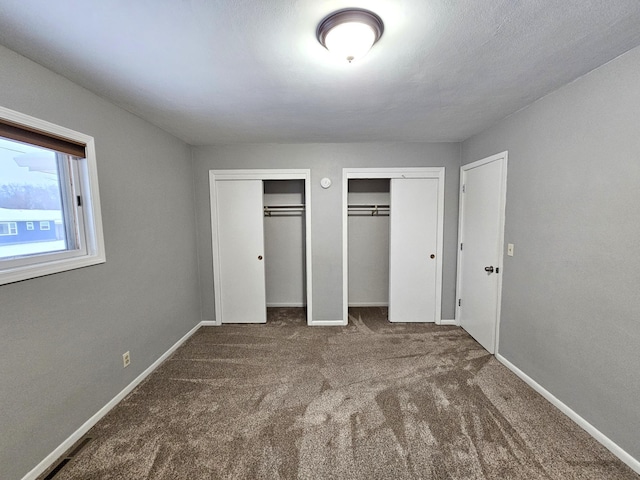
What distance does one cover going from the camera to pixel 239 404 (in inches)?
77.4

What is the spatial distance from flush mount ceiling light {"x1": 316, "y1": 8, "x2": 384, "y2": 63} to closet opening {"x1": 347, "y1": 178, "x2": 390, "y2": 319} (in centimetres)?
255

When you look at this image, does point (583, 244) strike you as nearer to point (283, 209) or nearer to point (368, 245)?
point (368, 245)

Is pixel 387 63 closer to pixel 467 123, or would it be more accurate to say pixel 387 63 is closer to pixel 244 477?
→ pixel 467 123

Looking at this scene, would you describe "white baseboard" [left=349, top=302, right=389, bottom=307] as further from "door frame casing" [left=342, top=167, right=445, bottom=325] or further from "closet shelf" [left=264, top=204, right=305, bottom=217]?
"closet shelf" [left=264, top=204, right=305, bottom=217]

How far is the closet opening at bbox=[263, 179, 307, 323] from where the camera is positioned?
3.81 metres

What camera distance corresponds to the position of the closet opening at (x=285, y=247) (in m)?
3.81

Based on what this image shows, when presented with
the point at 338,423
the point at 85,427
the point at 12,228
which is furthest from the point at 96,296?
the point at 338,423

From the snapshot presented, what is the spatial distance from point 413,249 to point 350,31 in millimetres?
2644

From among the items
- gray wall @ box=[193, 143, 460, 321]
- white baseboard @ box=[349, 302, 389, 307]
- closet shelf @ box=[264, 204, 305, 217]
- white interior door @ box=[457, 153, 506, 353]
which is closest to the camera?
white interior door @ box=[457, 153, 506, 353]

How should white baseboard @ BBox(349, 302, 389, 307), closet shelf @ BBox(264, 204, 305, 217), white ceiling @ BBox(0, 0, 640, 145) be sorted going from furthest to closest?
white baseboard @ BBox(349, 302, 389, 307), closet shelf @ BBox(264, 204, 305, 217), white ceiling @ BBox(0, 0, 640, 145)

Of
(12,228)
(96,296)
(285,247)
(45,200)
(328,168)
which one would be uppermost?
(328,168)

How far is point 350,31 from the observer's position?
1181 mm

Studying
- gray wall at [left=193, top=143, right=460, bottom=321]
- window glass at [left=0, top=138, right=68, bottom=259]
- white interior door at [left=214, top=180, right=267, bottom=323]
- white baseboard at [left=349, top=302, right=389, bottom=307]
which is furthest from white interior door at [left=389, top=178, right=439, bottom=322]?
window glass at [left=0, top=138, right=68, bottom=259]

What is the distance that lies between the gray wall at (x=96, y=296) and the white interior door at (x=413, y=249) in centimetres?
263
